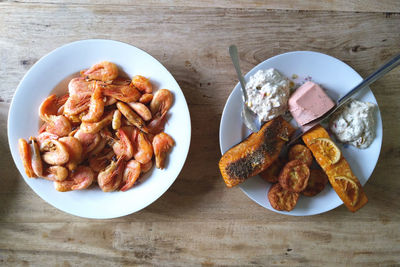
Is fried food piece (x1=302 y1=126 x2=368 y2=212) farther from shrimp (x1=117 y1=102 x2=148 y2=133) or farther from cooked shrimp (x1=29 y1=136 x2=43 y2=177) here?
cooked shrimp (x1=29 y1=136 x2=43 y2=177)

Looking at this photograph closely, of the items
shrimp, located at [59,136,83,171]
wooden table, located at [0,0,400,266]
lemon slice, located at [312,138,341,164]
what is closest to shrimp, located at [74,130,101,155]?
shrimp, located at [59,136,83,171]

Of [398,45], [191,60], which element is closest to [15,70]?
[191,60]

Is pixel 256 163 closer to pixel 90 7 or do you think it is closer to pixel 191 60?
pixel 191 60

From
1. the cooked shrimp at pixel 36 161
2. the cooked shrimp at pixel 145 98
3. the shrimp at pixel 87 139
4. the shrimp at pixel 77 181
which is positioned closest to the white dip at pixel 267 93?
the cooked shrimp at pixel 145 98

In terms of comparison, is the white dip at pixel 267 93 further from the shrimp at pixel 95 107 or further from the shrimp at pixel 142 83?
the shrimp at pixel 95 107

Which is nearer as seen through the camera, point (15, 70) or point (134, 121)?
point (134, 121)
